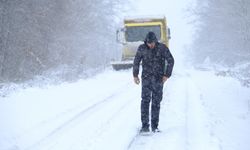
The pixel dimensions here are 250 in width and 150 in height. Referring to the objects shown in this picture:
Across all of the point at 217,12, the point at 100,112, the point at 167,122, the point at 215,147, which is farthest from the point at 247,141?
the point at 217,12

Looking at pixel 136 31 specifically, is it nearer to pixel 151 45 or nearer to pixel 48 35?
pixel 48 35

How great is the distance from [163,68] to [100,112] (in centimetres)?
264

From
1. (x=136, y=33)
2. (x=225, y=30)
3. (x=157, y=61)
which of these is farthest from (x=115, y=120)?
(x=225, y=30)

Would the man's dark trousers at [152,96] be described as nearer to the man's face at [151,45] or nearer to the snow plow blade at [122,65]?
the man's face at [151,45]

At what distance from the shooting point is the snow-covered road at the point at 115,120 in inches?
298

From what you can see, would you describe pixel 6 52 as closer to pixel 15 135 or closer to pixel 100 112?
pixel 100 112

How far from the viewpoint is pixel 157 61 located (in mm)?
8602

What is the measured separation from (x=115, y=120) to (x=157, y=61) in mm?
1880

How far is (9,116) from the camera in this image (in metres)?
9.70

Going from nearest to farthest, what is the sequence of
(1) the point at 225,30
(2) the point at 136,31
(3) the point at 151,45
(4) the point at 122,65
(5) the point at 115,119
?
(3) the point at 151,45
(5) the point at 115,119
(4) the point at 122,65
(2) the point at 136,31
(1) the point at 225,30

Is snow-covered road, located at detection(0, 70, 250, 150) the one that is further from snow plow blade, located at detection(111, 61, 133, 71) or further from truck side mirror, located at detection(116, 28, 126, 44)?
truck side mirror, located at detection(116, 28, 126, 44)

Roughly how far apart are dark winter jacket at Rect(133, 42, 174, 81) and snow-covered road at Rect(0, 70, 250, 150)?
3.70 ft

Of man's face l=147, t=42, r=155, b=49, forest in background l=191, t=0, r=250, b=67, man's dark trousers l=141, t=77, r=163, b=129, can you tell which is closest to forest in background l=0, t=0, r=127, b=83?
man's dark trousers l=141, t=77, r=163, b=129

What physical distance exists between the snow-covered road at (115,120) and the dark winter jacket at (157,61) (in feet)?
3.70
